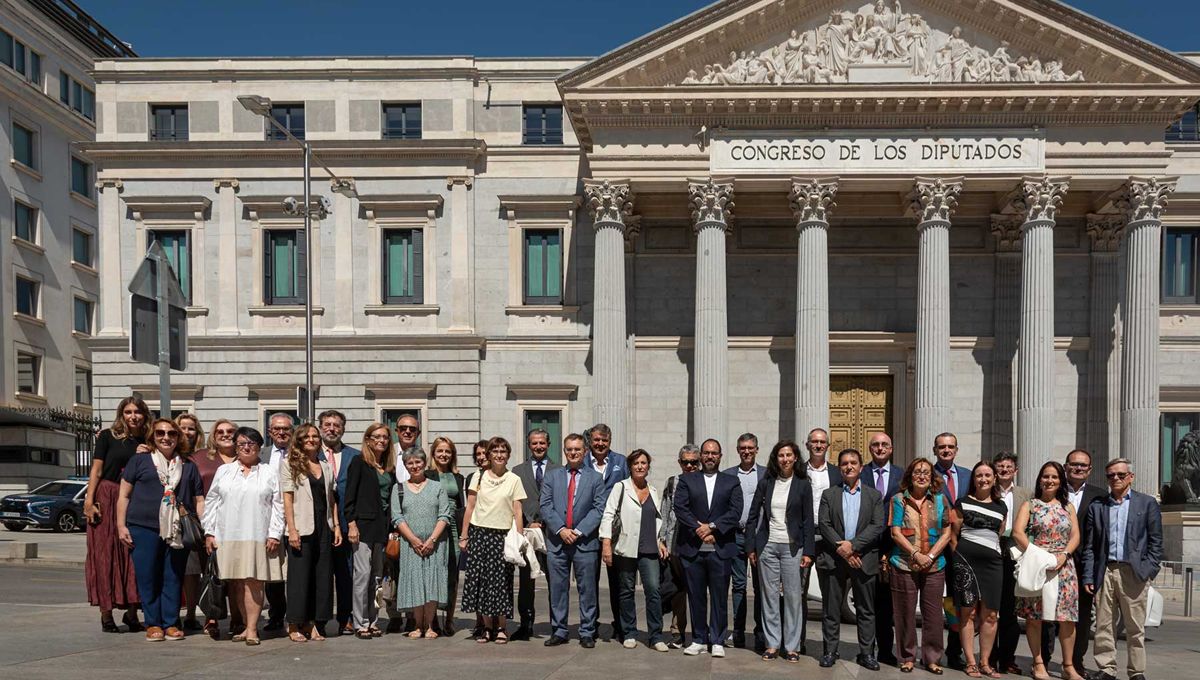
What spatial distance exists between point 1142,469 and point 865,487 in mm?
19013

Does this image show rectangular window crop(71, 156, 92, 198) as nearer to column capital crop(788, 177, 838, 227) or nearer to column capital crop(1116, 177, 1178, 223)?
column capital crop(788, 177, 838, 227)

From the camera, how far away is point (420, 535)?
36.8 ft

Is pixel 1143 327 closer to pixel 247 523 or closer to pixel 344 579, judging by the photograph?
pixel 344 579

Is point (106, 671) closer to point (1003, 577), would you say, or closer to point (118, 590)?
point (118, 590)

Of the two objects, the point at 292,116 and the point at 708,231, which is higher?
the point at 292,116

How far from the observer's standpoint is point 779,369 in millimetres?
30484

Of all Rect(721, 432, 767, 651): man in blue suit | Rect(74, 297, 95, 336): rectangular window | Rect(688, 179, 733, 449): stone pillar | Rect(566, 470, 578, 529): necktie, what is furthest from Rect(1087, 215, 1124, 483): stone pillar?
Rect(74, 297, 95, 336): rectangular window

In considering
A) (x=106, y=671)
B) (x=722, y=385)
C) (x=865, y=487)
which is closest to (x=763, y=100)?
(x=722, y=385)

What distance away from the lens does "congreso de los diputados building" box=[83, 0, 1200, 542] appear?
26562 millimetres

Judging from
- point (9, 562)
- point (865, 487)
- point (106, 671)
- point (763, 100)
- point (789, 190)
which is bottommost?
point (9, 562)

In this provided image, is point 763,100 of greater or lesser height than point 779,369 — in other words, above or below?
A: above

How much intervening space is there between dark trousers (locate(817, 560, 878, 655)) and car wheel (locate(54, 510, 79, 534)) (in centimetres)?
2682

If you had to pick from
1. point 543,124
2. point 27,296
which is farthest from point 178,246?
point 27,296

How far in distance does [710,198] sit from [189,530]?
18.3m
